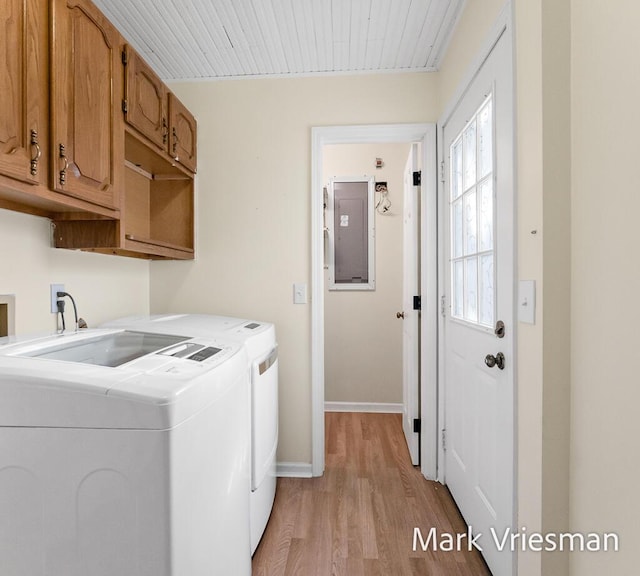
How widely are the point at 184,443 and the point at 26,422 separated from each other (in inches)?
12.6

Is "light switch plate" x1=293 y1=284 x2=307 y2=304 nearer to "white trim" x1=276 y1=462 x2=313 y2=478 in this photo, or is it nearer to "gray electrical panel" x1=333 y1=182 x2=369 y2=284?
"white trim" x1=276 y1=462 x2=313 y2=478

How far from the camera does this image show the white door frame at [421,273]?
204 cm

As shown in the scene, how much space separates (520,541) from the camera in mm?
1110

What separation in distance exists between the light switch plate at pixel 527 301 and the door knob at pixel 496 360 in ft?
0.60

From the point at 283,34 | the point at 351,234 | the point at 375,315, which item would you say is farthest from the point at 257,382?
the point at 351,234

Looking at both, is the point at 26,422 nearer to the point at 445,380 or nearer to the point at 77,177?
the point at 77,177

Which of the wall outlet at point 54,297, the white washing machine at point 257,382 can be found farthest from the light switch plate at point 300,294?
the wall outlet at point 54,297

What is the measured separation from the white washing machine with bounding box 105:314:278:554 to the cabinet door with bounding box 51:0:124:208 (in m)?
0.56

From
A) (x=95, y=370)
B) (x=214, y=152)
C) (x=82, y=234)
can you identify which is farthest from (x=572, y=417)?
(x=214, y=152)

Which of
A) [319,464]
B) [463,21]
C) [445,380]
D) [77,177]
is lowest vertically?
[319,464]

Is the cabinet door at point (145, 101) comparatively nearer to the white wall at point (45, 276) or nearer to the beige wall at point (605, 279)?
the white wall at point (45, 276)

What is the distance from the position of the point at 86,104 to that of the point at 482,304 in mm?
1622

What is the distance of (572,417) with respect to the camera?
0.97 metres

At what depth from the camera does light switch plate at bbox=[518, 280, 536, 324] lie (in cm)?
103
